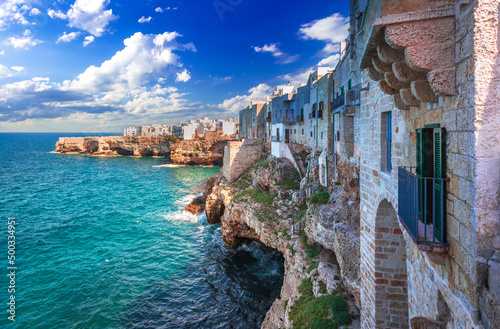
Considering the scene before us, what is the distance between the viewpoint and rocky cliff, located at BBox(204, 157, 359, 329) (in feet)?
30.1

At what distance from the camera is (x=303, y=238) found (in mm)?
13711

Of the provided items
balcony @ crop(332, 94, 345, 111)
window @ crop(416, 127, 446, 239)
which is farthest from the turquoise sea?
window @ crop(416, 127, 446, 239)

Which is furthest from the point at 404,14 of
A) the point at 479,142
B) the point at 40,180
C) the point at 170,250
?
the point at 40,180

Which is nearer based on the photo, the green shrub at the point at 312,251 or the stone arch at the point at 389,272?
the stone arch at the point at 389,272

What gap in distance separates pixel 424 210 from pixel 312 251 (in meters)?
9.59

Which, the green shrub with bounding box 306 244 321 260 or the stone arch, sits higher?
the stone arch

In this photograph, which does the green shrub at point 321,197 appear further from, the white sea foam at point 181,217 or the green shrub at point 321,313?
the white sea foam at point 181,217

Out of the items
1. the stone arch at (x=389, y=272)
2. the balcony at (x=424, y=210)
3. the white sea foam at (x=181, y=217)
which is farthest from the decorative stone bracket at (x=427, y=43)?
the white sea foam at (x=181, y=217)

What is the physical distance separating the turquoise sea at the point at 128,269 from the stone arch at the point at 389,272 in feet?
29.2

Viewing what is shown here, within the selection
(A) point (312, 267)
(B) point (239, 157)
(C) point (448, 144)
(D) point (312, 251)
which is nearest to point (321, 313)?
(A) point (312, 267)

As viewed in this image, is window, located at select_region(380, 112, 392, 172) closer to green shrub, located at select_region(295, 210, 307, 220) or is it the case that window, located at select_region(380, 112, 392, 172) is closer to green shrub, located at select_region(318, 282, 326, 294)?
green shrub, located at select_region(318, 282, 326, 294)

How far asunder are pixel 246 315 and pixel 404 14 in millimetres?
14801

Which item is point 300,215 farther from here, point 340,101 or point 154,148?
point 154,148

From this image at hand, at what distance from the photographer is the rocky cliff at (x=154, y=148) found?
6469 centimetres
